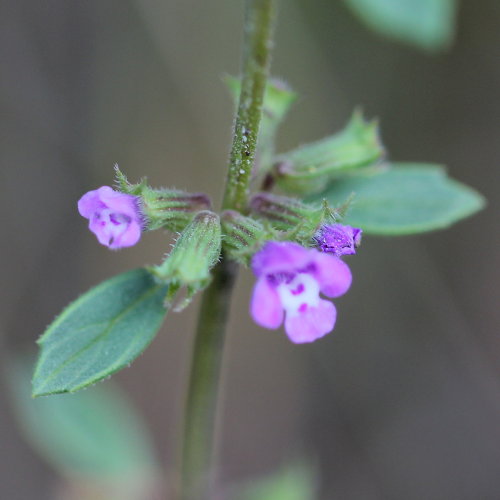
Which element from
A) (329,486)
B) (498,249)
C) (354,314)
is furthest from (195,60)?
(329,486)

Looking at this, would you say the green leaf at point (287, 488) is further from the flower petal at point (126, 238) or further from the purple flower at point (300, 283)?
the flower petal at point (126, 238)

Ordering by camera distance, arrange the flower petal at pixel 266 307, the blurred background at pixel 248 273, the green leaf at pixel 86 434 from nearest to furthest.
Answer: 1. the flower petal at pixel 266 307
2. the green leaf at pixel 86 434
3. the blurred background at pixel 248 273

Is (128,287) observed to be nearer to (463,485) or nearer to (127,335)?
(127,335)

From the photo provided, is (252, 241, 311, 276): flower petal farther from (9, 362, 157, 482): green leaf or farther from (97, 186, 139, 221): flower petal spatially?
(9, 362, 157, 482): green leaf

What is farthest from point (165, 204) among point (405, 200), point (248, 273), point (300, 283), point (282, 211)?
point (248, 273)

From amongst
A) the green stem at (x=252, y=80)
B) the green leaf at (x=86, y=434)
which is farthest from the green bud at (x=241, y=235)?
the green leaf at (x=86, y=434)

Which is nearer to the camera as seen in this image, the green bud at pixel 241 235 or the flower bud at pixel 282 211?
the green bud at pixel 241 235

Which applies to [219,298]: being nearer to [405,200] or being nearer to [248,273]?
[405,200]
